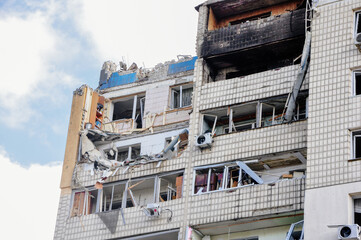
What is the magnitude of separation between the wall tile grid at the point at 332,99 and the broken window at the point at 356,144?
0.20 metres

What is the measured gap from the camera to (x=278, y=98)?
111 ft

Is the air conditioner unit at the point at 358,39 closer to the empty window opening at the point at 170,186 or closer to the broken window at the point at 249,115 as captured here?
the broken window at the point at 249,115

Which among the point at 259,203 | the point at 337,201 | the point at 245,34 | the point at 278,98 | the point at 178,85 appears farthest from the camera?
the point at 178,85

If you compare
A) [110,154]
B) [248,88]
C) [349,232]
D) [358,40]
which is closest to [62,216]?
[110,154]

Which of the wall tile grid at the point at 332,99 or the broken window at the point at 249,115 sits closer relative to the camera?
the wall tile grid at the point at 332,99

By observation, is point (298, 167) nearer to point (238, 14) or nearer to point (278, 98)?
point (278, 98)

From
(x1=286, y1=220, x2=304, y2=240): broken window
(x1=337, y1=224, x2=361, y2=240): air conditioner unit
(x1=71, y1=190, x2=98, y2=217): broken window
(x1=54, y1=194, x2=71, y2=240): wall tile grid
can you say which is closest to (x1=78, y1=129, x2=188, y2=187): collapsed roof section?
(x1=71, y1=190, x2=98, y2=217): broken window

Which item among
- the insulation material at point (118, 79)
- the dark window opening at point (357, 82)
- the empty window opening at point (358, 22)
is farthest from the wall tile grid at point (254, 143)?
the insulation material at point (118, 79)

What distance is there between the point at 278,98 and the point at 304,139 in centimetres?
274

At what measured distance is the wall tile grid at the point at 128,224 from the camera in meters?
33.4

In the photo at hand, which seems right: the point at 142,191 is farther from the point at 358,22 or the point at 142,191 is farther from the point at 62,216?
the point at 358,22

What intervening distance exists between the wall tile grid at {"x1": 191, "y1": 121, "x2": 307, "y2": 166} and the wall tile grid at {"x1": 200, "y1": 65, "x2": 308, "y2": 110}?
171cm

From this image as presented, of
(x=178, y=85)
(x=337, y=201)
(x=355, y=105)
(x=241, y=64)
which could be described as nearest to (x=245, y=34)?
(x=241, y=64)

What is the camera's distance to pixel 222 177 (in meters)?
33.6
